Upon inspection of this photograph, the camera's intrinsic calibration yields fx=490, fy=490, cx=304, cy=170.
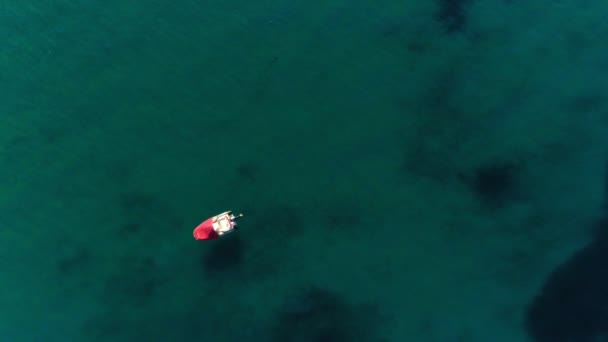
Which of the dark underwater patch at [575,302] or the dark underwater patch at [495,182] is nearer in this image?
the dark underwater patch at [575,302]

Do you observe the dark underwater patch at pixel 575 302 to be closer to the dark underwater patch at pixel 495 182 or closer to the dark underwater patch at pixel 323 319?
the dark underwater patch at pixel 495 182

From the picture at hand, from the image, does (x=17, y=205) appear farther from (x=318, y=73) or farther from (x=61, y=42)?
(x=318, y=73)

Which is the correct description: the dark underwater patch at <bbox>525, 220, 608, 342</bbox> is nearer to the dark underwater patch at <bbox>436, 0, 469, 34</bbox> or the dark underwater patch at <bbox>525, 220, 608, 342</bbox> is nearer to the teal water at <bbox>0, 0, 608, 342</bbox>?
the teal water at <bbox>0, 0, 608, 342</bbox>

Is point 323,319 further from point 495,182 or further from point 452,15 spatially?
point 452,15

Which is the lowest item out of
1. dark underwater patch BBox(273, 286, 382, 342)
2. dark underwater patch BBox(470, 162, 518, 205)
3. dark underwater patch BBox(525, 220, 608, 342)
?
dark underwater patch BBox(525, 220, 608, 342)

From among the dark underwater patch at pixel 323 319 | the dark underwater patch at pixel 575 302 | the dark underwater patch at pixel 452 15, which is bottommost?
the dark underwater patch at pixel 575 302

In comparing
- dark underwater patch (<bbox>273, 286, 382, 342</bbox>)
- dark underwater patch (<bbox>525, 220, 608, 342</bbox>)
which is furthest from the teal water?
dark underwater patch (<bbox>525, 220, 608, 342</bbox>)

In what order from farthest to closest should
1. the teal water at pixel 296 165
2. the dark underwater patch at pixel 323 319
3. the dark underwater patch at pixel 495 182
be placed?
the dark underwater patch at pixel 495 182, the teal water at pixel 296 165, the dark underwater patch at pixel 323 319

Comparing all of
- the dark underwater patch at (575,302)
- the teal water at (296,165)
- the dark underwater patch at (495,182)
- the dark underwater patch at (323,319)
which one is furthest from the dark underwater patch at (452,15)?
the dark underwater patch at (323,319)

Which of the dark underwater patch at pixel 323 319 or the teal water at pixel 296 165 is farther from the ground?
the teal water at pixel 296 165

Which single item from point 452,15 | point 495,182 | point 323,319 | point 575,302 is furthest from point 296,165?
point 575,302

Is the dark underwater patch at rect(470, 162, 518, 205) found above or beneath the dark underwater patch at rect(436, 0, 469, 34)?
beneath
